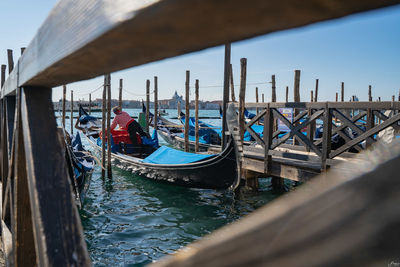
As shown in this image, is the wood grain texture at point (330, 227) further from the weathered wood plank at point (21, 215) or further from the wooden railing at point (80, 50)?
the weathered wood plank at point (21, 215)

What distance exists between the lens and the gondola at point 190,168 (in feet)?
16.6

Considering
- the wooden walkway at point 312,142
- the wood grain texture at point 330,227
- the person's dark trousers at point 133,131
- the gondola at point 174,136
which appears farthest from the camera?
the gondola at point 174,136

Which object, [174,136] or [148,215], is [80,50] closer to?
[148,215]

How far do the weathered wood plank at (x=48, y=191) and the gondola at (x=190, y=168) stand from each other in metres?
4.04

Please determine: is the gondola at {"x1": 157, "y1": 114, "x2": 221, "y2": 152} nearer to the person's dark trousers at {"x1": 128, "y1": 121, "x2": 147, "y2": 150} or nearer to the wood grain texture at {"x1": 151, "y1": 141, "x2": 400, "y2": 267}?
the person's dark trousers at {"x1": 128, "y1": 121, "x2": 147, "y2": 150}

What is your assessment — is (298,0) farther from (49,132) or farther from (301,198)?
(49,132)

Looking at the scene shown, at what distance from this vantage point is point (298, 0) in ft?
0.81

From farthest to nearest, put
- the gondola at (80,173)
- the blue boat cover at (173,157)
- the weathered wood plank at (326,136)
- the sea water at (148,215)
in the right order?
the blue boat cover at (173,157) → the gondola at (80,173) → the weathered wood plank at (326,136) → the sea water at (148,215)

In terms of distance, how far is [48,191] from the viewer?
75 cm

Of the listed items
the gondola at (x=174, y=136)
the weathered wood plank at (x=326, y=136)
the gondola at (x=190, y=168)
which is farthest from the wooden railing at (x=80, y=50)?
the gondola at (x=174, y=136)

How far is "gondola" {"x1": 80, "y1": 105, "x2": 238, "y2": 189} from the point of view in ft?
16.6

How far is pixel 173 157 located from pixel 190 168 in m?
0.64

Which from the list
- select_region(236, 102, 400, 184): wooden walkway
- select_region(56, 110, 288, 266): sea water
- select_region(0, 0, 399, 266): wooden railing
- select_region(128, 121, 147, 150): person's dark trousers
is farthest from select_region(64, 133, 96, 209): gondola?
select_region(0, 0, 399, 266): wooden railing

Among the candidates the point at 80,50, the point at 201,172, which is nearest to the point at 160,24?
the point at 80,50
